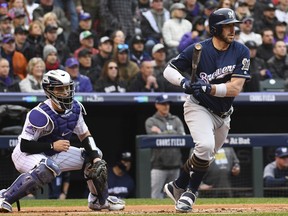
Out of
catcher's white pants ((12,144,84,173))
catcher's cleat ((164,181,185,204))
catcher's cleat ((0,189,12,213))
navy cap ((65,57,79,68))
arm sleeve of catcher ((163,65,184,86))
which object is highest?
arm sleeve of catcher ((163,65,184,86))

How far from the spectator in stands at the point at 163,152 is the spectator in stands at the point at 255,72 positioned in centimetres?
146

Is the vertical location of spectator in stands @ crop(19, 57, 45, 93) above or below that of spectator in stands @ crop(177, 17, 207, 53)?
below

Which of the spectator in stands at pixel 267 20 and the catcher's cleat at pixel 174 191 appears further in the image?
the spectator in stands at pixel 267 20

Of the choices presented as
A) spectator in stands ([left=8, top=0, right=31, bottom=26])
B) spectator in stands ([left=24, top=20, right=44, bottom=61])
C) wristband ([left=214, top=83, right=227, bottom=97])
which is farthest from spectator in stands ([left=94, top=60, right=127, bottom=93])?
wristband ([left=214, top=83, right=227, bottom=97])

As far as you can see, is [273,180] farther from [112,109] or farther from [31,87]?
[31,87]

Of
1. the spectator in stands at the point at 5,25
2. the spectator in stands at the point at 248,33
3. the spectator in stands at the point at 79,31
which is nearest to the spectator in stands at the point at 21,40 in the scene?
the spectator in stands at the point at 5,25

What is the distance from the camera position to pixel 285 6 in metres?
16.6

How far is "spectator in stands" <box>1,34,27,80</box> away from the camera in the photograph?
1261 centimetres

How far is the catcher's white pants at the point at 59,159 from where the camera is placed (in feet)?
25.7

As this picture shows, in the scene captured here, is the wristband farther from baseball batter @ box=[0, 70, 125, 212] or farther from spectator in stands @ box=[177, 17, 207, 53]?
spectator in stands @ box=[177, 17, 207, 53]

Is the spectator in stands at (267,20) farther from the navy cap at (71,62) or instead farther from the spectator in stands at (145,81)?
the navy cap at (71,62)

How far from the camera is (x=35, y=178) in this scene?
7.61 metres

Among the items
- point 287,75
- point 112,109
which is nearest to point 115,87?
point 112,109

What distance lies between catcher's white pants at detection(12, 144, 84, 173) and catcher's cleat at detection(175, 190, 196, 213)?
97 cm
